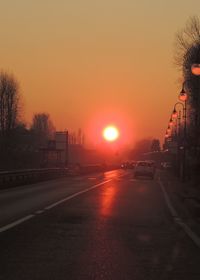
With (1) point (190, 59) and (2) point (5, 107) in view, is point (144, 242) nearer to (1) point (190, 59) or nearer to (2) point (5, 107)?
(1) point (190, 59)

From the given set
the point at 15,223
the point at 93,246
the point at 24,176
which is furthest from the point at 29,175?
the point at 93,246

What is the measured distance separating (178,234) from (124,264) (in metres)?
4.79

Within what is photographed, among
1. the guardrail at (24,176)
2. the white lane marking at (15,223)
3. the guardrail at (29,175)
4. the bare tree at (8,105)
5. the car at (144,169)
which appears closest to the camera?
the white lane marking at (15,223)

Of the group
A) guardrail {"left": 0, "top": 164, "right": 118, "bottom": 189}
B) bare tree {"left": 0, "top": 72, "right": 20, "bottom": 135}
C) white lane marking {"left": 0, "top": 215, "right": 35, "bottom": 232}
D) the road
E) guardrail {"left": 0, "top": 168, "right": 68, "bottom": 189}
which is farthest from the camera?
bare tree {"left": 0, "top": 72, "right": 20, "bottom": 135}

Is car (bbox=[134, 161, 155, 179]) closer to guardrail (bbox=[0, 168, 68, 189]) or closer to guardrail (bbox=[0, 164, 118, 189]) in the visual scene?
Result: guardrail (bbox=[0, 164, 118, 189])

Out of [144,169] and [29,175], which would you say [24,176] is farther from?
[144,169]

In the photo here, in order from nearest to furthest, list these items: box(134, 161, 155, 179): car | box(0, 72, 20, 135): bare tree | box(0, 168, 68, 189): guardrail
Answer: box(0, 168, 68, 189): guardrail, box(134, 161, 155, 179): car, box(0, 72, 20, 135): bare tree

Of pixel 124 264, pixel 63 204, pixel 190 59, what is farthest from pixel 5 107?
pixel 124 264

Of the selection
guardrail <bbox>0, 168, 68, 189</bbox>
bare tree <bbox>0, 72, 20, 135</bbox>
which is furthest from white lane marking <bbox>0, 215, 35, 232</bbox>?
bare tree <bbox>0, 72, 20, 135</bbox>

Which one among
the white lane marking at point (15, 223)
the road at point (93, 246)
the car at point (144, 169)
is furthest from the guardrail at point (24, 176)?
the white lane marking at point (15, 223)

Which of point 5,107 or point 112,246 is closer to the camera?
point 112,246

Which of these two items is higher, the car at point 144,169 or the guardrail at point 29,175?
the car at point 144,169

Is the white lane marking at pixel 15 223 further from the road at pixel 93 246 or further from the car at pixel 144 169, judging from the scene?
the car at pixel 144 169

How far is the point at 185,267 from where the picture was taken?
9.81 m
